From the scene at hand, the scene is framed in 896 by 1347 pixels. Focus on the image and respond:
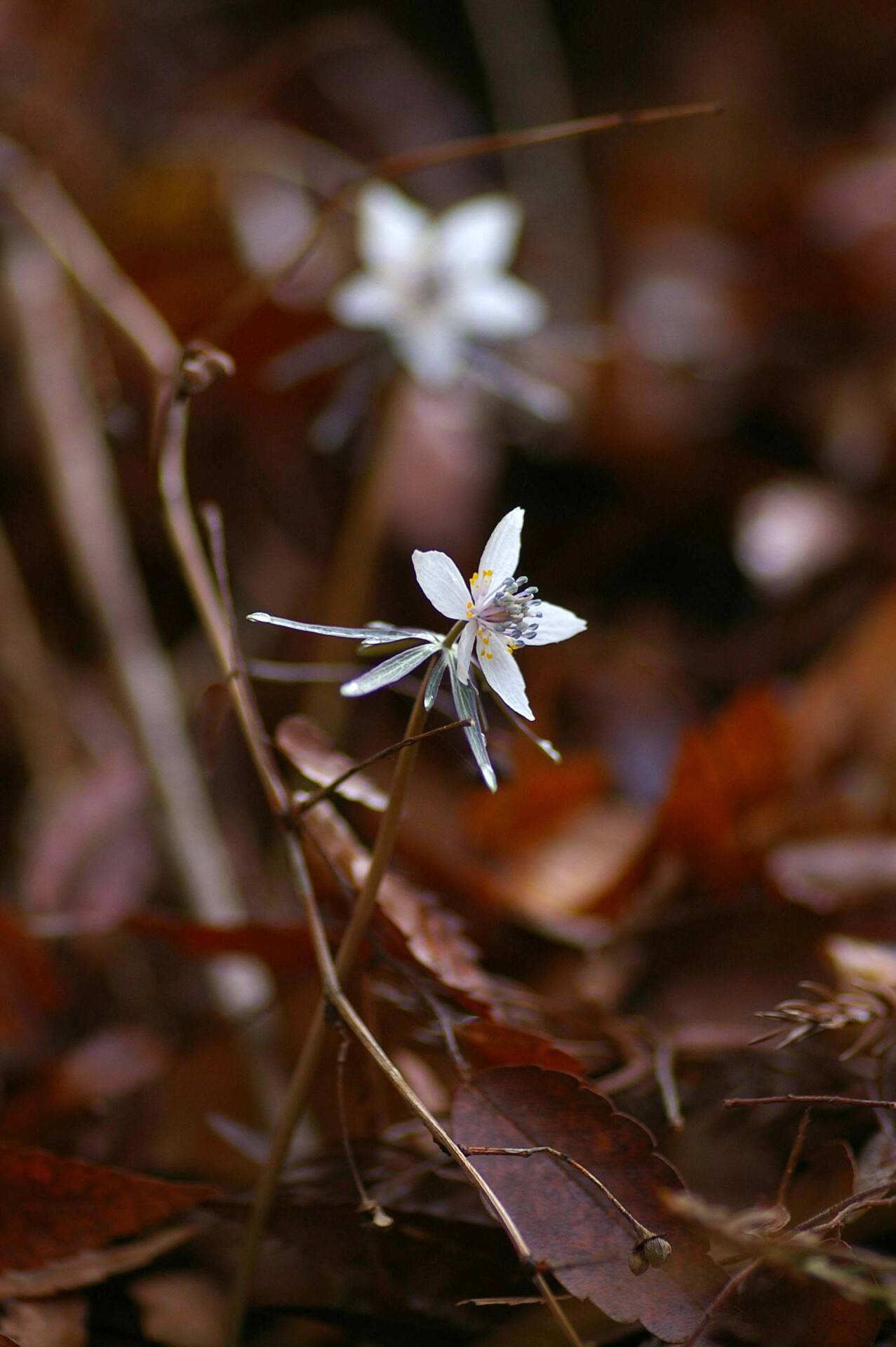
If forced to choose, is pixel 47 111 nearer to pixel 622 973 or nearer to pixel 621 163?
pixel 621 163

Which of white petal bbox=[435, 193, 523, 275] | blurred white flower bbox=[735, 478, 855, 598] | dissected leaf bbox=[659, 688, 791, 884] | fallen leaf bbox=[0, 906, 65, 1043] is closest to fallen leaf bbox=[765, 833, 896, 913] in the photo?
dissected leaf bbox=[659, 688, 791, 884]

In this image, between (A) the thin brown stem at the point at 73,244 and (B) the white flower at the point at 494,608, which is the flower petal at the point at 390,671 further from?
(A) the thin brown stem at the point at 73,244

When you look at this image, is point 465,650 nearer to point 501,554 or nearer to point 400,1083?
point 501,554

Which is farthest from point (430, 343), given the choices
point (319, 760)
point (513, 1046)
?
point (513, 1046)

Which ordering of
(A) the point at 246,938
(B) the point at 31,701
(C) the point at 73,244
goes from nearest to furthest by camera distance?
(A) the point at 246,938
(B) the point at 31,701
(C) the point at 73,244

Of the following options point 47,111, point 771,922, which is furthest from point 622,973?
point 47,111

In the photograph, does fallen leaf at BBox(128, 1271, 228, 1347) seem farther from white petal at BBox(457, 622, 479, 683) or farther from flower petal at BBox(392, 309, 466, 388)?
flower petal at BBox(392, 309, 466, 388)
